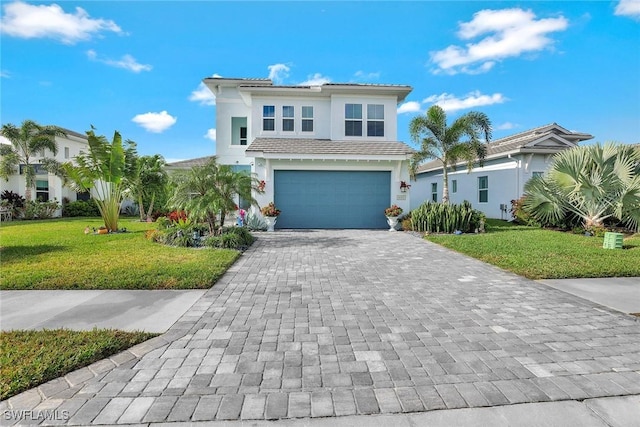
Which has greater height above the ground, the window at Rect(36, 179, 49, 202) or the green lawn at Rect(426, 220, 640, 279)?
the window at Rect(36, 179, 49, 202)

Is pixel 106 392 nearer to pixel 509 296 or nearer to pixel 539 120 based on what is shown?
pixel 509 296

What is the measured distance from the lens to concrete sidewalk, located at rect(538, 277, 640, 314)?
5.00m

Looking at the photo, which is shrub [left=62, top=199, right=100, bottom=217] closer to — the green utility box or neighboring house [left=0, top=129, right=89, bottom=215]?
neighboring house [left=0, top=129, right=89, bottom=215]

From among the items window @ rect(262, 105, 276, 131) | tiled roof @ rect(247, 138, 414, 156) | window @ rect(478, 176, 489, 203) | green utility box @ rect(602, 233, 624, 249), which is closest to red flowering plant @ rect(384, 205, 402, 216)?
tiled roof @ rect(247, 138, 414, 156)

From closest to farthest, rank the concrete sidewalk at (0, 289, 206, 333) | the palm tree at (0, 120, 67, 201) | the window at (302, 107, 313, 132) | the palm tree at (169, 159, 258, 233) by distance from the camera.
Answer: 1. the concrete sidewalk at (0, 289, 206, 333)
2. the palm tree at (169, 159, 258, 233)
3. the window at (302, 107, 313, 132)
4. the palm tree at (0, 120, 67, 201)

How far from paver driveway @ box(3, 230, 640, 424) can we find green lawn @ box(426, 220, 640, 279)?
63.5 inches

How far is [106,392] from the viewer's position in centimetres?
275

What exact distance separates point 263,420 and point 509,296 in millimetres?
4862

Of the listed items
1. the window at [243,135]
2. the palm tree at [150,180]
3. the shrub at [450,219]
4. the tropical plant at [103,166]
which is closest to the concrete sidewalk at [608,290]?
the shrub at [450,219]

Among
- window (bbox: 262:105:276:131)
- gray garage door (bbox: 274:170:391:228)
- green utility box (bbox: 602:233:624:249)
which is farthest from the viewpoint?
window (bbox: 262:105:276:131)

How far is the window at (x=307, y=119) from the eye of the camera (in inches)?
693

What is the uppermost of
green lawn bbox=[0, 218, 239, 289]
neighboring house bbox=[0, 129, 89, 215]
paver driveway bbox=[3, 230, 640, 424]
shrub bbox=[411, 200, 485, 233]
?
neighboring house bbox=[0, 129, 89, 215]

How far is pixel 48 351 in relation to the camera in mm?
3369

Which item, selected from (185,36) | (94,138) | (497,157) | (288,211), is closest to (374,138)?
(288,211)
